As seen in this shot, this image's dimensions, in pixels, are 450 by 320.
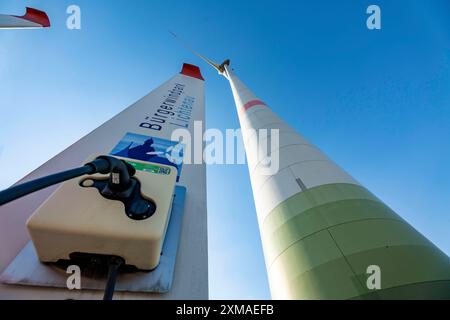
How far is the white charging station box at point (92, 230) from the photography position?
683 mm

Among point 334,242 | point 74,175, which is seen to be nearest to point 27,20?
point 74,175

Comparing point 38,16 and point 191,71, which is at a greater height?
point 38,16

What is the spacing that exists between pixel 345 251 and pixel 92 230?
1348 mm

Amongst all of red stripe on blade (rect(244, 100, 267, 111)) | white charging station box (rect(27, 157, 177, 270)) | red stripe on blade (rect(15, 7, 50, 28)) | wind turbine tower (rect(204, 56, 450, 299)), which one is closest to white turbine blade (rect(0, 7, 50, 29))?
red stripe on blade (rect(15, 7, 50, 28))

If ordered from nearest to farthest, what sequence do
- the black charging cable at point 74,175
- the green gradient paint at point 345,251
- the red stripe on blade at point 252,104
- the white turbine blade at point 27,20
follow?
the black charging cable at point 74,175 < the green gradient paint at point 345,251 < the white turbine blade at point 27,20 < the red stripe on blade at point 252,104

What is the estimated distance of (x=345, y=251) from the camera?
1.36 m

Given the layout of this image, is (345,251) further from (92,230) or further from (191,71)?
(191,71)

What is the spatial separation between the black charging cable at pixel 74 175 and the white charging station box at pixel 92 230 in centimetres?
11

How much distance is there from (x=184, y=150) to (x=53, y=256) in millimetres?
1009

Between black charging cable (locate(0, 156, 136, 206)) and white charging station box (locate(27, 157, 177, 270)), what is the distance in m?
0.11

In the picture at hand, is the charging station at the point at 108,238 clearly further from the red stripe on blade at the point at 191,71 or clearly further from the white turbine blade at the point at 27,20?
the white turbine blade at the point at 27,20

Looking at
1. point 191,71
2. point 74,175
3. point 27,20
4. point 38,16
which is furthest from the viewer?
point 38,16

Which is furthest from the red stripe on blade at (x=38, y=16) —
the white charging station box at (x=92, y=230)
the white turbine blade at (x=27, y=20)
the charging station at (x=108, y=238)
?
the white charging station box at (x=92, y=230)
